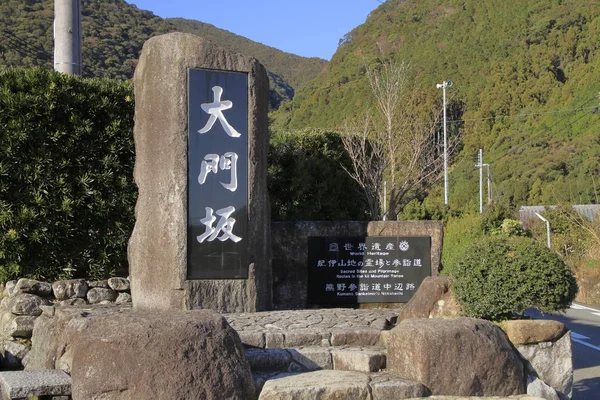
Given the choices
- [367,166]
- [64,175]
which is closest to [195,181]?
[64,175]

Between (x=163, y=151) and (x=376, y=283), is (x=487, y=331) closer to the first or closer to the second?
(x=376, y=283)

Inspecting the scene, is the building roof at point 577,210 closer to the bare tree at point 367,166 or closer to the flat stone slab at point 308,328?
the bare tree at point 367,166

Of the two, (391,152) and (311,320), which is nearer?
(311,320)

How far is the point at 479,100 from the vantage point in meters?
47.2

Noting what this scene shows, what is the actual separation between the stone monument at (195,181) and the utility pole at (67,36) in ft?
7.02

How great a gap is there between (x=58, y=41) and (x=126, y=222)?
9.65ft

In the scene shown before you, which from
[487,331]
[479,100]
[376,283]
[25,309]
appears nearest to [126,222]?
[25,309]

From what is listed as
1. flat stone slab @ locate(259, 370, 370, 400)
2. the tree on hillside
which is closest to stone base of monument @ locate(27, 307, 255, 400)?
flat stone slab @ locate(259, 370, 370, 400)

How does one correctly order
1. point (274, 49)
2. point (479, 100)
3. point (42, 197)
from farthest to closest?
point (274, 49) → point (479, 100) → point (42, 197)

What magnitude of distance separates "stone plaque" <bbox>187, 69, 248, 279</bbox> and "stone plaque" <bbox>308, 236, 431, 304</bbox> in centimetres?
163

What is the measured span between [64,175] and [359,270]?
4.15 meters

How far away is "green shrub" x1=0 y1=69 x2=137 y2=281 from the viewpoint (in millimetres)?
8586

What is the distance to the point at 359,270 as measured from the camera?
9.63m

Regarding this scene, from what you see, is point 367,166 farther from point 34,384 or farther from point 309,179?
point 34,384
